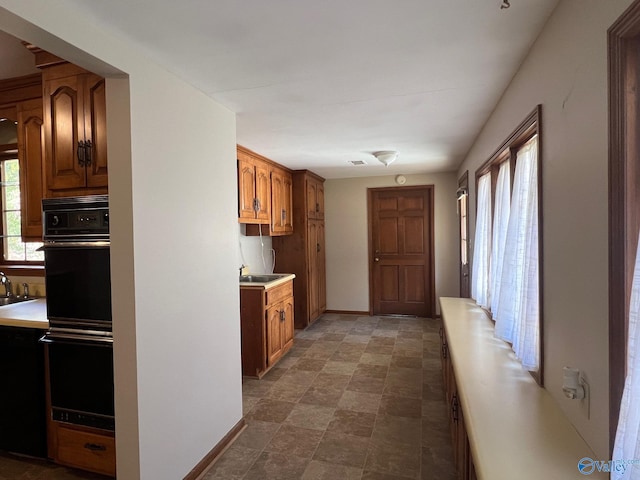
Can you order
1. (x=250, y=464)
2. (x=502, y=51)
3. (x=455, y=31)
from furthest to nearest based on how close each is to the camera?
(x=250, y=464)
(x=502, y=51)
(x=455, y=31)

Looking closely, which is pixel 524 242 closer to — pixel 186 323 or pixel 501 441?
pixel 501 441

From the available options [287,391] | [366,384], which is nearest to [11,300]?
[287,391]

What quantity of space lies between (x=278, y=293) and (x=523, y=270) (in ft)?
8.62

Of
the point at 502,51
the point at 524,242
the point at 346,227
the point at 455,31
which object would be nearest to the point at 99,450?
the point at 524,242

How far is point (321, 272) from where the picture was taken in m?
5.92

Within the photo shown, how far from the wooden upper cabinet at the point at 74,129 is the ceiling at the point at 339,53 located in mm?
461

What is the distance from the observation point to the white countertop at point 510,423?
44.0 inches

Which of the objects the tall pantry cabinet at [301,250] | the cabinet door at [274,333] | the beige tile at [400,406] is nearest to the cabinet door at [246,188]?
the cabinet door at [274,333]

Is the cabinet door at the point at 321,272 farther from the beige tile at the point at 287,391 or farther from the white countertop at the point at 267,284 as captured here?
the beige tile at the point at 287,391

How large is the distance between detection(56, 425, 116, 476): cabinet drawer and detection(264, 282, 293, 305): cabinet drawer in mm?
1845

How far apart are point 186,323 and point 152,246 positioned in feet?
1.73

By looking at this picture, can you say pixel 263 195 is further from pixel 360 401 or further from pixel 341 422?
pixel 341 422

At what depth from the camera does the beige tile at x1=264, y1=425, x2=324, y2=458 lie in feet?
7.78

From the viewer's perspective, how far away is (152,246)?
5.82ft
